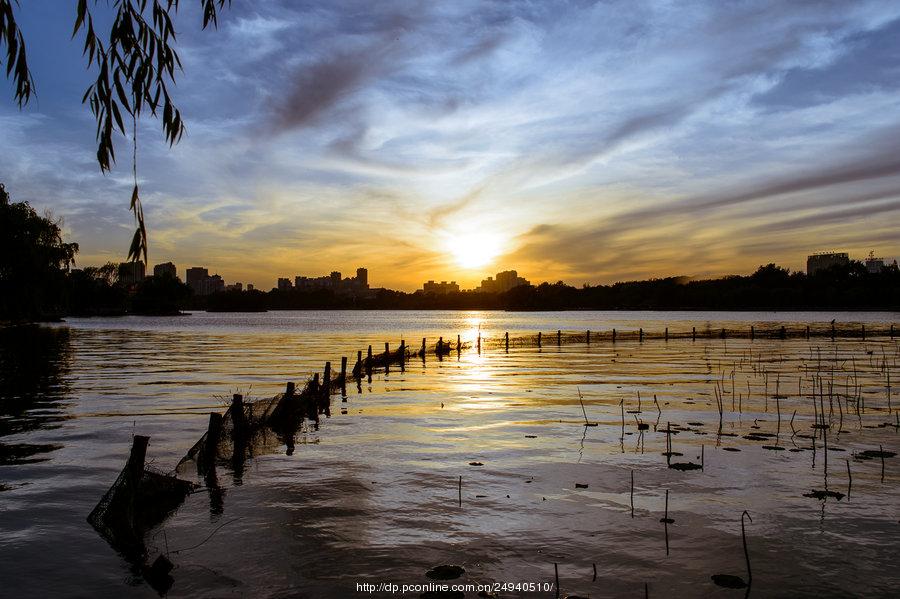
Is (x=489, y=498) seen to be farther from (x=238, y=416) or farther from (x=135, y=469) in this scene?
(x=238, y=416)

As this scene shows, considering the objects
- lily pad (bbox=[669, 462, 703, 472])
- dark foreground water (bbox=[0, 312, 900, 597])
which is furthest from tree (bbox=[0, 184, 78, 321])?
lily pad (bbox=[669, 462, 703, 472])

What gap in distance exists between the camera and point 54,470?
15711mm

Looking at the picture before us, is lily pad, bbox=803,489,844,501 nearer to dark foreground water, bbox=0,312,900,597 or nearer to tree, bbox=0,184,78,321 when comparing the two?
dark foreground water, bbox=0,312,900,597

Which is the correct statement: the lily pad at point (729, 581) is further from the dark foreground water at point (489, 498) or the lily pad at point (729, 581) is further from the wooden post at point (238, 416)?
the wooden post at point (238, 416)

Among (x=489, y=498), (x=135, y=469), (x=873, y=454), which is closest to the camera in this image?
(x=135, y=469)

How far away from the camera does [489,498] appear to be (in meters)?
12.8

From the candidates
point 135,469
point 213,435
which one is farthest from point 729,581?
point 213,435

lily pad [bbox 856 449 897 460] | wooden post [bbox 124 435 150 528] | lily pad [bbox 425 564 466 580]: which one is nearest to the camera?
lily pad [bbox 425 564 466 580]

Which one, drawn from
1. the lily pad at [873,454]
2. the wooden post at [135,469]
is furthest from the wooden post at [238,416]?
the lily pad at [873,454]

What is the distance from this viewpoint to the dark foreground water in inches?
362

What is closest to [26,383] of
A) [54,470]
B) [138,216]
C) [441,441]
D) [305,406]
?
[305,406]

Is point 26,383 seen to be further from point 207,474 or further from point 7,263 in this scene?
point 7,263

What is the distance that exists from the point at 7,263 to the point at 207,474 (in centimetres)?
6246

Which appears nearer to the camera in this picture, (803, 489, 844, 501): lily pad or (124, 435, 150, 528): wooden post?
(124, 435, 150, 528): wooden post
